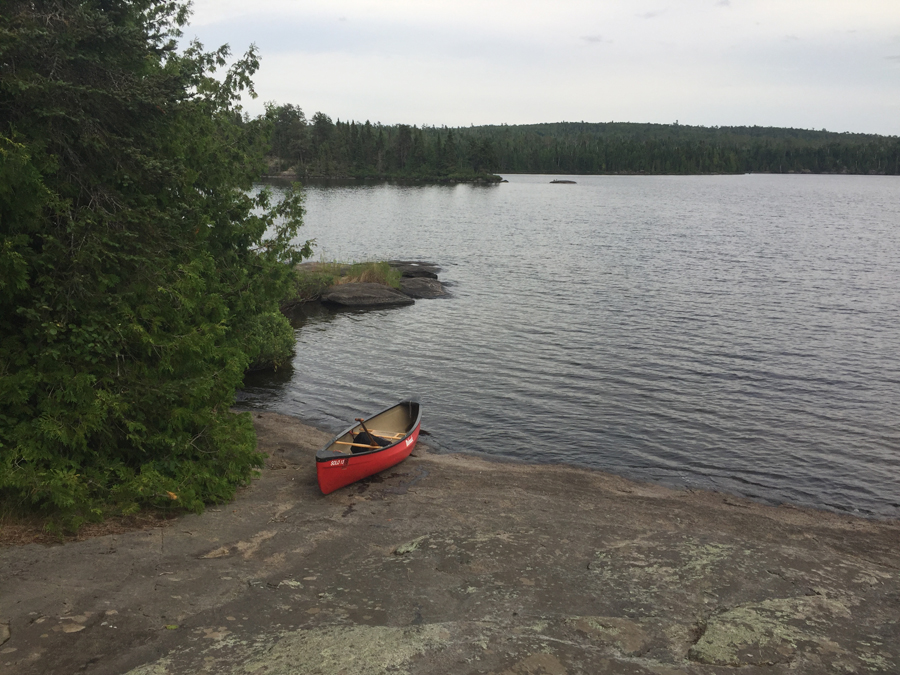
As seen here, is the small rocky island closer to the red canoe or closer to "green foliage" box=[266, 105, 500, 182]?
the red canoe

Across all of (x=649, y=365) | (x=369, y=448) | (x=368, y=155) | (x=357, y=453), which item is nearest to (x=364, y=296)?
(x=649, y=365)

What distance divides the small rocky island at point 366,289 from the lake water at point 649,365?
59.2 inches

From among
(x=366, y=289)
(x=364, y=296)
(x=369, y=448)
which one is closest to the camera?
(x=369, y=448)

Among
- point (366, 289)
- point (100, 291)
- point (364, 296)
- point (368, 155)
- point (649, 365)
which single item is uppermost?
point (368, 155)

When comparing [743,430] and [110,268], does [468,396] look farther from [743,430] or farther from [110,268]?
[110,268]

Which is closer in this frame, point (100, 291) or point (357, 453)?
point (100, 291)

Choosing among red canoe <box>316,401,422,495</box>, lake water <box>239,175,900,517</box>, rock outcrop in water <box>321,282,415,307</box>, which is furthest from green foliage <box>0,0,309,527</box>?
rock outcrop in water <box>321,282,415,307</box>

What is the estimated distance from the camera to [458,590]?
10.1 meters

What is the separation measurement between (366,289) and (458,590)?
94.7ft

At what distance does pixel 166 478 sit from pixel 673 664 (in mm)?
8683

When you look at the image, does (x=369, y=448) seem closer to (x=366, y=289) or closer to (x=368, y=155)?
(x=366, y=289)

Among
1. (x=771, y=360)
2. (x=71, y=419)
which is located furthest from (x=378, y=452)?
(x=771, y=360)

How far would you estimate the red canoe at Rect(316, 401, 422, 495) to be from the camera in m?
14.5

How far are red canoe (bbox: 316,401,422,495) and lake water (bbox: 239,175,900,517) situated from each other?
60.2 inches
